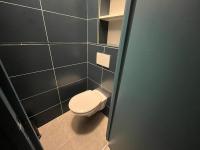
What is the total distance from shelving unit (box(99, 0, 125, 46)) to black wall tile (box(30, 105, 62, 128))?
1273 mm

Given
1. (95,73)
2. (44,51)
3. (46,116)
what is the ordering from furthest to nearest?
(95,73) < (46,116) < (44,51)

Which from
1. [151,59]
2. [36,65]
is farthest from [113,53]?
[36,65]

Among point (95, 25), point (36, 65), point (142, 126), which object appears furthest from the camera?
point (95, 25)

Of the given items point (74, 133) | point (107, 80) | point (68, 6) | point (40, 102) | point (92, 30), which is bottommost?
point (74, 133)

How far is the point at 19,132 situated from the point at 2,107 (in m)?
0.15

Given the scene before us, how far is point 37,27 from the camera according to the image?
1.05 m

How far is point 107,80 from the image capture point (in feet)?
4.59

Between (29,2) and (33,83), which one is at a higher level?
(29,2)

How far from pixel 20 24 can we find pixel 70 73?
804 mm

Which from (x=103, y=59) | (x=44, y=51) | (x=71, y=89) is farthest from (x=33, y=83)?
(x=103, y=59)

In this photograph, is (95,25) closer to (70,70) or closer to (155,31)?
(70,70)

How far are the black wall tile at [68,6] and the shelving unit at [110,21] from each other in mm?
287

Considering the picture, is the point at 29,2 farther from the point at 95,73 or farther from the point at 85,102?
the point at 85,102

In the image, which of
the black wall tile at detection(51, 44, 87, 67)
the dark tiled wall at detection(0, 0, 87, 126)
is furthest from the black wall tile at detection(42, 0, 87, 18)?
the black wall tile at detection(51, 44, 87, 67)
